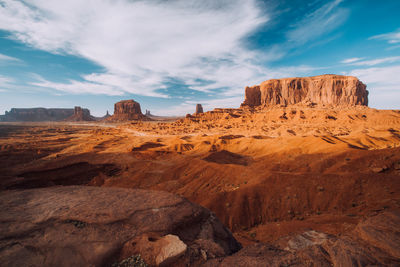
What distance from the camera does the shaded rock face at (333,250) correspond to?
122 inches

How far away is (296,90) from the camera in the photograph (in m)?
85.8

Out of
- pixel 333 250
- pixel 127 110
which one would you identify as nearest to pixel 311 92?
pixel 333 250

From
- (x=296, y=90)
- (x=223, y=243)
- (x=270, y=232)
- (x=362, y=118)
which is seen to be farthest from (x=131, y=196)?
(x=296, y=90)

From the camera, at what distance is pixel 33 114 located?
172875 millimetres

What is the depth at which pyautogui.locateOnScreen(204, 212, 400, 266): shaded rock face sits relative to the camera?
3.09 meters

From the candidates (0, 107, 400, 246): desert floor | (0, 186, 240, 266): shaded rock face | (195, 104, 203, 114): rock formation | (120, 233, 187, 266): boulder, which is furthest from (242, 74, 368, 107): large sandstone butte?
Result: (120, 233, 187, 266): boulder

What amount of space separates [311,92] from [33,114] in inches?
9823

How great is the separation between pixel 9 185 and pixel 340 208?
21.0 metres

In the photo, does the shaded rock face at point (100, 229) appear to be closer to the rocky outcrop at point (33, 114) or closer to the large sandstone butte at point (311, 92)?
the large sandstone butte at point (311, 92)

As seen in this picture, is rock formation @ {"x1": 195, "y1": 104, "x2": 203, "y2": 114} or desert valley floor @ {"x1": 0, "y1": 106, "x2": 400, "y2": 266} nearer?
desert valley floor @ {"x1": 0, "y1": 106, "x2": 400, "y2": 266}

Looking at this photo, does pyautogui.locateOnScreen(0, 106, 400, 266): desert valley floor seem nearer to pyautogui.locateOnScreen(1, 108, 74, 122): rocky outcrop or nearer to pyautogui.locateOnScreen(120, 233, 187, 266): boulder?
pyautogui.locateOnScreen(120, 233, 187, 266): boulder

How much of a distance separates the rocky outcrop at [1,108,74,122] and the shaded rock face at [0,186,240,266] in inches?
9032

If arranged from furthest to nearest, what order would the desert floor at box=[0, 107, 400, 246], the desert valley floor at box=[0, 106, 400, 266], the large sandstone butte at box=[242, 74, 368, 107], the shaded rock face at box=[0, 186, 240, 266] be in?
the large sandstone butte at box=[242, 74, 368, 107] → the desert floor at box=[0, 107, 400, 246] → the desert valley floor at box=[0, 106, 400, 266] → the shaded rock face at box=[0, 186, 240, 266]

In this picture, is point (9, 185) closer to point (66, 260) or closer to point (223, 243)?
point (66, 260)
